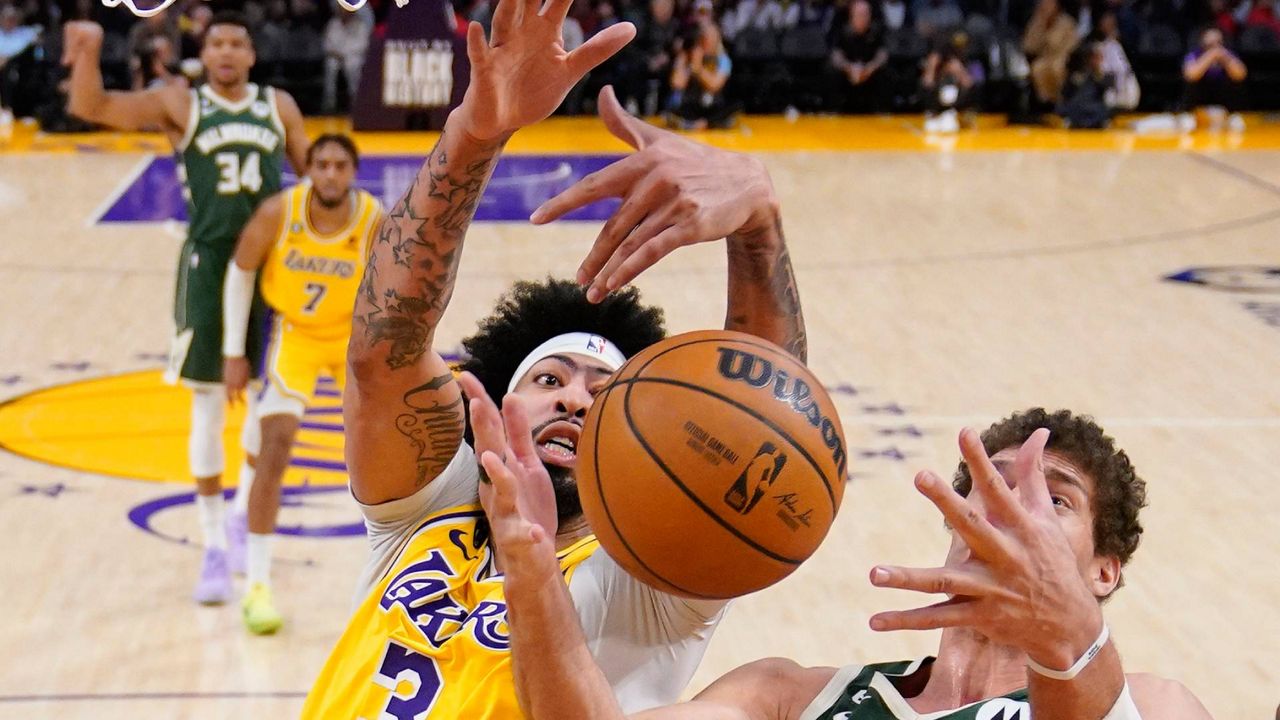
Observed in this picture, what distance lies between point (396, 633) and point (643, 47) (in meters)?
14.1

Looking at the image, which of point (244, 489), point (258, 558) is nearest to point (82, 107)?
point (244, 489)

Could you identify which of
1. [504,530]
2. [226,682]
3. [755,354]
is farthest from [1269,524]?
[504,530]

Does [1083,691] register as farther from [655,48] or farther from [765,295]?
[655,48]

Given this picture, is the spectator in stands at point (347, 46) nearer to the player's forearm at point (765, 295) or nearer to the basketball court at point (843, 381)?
the basketball court at point (843, 381)

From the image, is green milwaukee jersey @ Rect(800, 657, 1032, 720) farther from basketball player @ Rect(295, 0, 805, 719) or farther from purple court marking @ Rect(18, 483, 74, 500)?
purple court marking @ Rect(18, 483, 74, 500)

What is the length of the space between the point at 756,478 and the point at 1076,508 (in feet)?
2.38

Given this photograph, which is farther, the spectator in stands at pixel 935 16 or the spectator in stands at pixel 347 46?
the spectator in stands at pixel 935 16

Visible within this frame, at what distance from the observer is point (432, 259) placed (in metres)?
2.66

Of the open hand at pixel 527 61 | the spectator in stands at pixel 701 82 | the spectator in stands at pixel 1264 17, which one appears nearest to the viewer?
the open hand at pixel 527 61

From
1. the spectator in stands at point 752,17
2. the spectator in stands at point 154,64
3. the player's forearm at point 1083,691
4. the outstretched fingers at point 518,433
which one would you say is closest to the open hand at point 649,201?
the outstretched fingers at point 518,433

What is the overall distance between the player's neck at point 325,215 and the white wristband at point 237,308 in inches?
11.5

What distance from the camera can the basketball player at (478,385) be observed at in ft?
8.00

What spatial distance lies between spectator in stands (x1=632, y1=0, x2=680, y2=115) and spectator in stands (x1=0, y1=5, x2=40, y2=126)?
6.12 meters

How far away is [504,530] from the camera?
215cm
